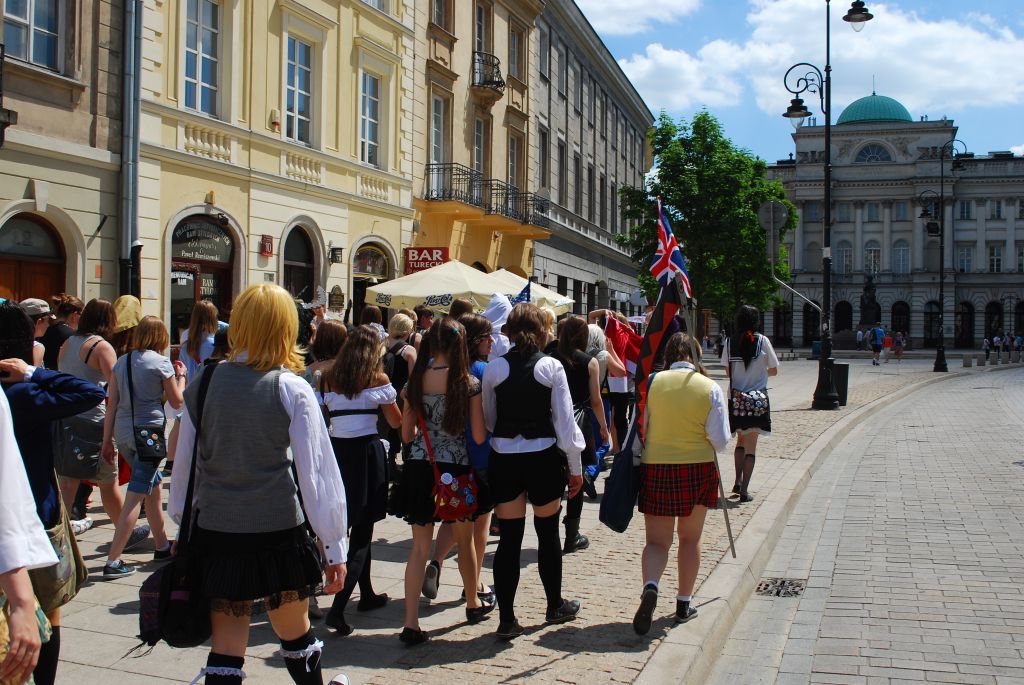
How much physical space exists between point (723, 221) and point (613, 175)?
10358 millimetres

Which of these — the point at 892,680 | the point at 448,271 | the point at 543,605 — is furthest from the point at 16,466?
the point at 448,271

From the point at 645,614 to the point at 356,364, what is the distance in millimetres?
2173

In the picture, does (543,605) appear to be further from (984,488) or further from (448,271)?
(448,271)

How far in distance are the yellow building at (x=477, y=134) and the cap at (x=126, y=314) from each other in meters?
14.3

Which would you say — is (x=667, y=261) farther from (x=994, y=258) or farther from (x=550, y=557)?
(x=994, y=258)

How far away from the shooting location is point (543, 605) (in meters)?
5.67

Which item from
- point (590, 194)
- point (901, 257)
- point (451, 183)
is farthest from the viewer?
point (901, 257)

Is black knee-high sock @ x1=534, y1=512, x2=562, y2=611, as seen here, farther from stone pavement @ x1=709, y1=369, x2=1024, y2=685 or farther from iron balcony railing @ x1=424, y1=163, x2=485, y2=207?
iron balcony railing @ x1=424, y1=163, x2=485, y2=207

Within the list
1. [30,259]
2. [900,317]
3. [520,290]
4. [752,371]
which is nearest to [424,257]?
[520,290]

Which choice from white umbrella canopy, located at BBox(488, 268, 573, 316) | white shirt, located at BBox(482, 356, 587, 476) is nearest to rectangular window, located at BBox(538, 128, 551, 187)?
white umbrella canopy, located at BBox(488, 268, 573, 316)

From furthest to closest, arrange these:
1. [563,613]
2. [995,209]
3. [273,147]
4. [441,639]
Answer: [995,209] → [273,147] → [563,613] → [441,639]

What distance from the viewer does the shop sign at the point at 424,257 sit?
2034 cm

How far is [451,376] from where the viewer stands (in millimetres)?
5121

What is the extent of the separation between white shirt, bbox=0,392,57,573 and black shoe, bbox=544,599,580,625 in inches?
129
